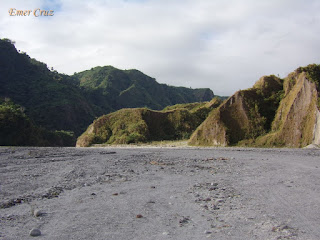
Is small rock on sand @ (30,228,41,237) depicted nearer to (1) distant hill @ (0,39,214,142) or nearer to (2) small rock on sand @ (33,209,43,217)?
(2) small rock on sand @ (33,209,43,217)

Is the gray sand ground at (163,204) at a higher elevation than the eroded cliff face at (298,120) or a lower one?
lower

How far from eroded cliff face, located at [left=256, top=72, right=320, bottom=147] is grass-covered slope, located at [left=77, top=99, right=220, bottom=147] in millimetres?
11299

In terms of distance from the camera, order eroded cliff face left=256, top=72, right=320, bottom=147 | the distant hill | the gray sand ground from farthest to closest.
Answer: the distant hill < eroded cliff face left=256, top=72, right=320, bottom=147 < the gray sand ground

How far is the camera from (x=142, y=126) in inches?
1211

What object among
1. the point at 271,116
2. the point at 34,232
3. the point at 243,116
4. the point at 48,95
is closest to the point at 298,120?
the point at 271,116

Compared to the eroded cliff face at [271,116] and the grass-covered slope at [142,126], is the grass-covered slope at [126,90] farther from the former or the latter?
the eroded cliff face at [271,116]

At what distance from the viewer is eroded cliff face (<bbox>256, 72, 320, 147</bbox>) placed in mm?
17875

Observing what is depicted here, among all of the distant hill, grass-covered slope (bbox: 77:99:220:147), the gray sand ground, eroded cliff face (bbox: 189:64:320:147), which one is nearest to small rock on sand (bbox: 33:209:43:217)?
the gray sand ground

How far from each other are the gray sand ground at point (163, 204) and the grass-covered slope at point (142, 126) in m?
21.0

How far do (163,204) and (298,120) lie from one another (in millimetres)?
15295

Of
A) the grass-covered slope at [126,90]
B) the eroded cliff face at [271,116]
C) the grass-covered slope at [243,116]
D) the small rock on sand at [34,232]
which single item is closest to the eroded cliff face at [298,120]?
the eroded cliff face at [271,116]

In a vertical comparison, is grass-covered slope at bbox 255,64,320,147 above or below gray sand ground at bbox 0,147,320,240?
above

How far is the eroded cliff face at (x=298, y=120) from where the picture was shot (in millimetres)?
17875

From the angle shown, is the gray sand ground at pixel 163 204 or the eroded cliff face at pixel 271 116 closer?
the gray sand ground at pixel 163 204
